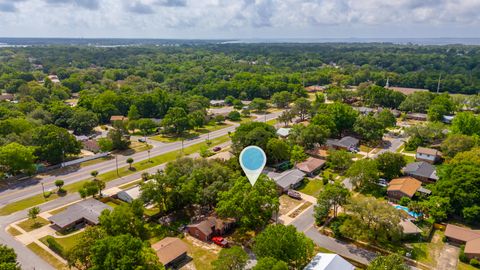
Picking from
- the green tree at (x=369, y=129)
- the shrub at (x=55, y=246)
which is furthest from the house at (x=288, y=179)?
the shrub at (x=55, y=246)

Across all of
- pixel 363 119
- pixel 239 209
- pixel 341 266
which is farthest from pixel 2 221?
pixel 363 119

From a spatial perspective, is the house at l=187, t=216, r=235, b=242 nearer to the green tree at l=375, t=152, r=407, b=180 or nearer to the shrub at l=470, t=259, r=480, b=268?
the shrub at l=470, t=259, r=480, b=268

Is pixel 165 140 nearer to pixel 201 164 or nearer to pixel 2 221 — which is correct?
pixel 201 164

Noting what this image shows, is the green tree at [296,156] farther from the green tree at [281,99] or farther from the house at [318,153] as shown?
the green tree at [281,99]

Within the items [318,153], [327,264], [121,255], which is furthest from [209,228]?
[318,153]

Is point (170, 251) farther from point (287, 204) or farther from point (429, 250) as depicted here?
point (429, 250)

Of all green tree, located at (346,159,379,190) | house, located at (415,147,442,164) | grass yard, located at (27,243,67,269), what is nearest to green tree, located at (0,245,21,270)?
grass yard, located at (27,243,67,269)
